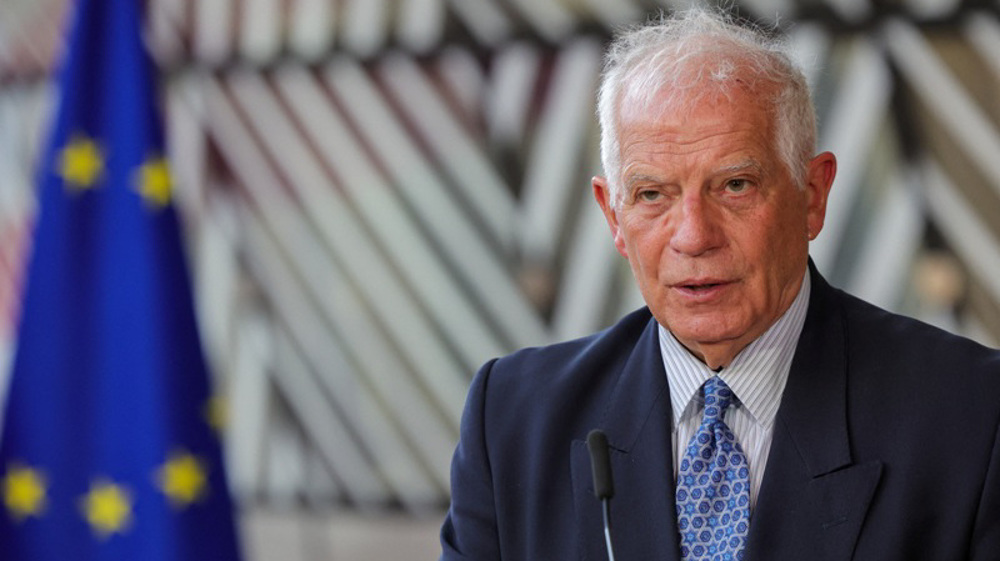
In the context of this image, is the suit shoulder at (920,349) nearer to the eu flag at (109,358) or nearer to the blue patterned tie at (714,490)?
the blue patterned tie at (714,490)

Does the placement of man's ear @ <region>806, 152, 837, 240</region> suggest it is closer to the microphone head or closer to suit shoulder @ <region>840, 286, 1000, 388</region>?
suit shoulder @ <region>840, 286, 1000, 388</region>

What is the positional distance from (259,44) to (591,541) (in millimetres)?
2643

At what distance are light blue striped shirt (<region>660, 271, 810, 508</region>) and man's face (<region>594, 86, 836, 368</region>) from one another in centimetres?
2

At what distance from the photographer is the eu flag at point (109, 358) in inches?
119

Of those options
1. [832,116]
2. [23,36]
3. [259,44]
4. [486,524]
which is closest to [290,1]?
[259,44]

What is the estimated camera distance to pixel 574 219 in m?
3.34

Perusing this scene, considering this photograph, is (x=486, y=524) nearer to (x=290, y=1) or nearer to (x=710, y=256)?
(x=710, y=256)

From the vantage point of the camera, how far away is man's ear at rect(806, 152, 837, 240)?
164cm

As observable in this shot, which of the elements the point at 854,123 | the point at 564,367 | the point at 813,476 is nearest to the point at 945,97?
the point at 854,123

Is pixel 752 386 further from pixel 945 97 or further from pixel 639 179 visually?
pixel 945 97

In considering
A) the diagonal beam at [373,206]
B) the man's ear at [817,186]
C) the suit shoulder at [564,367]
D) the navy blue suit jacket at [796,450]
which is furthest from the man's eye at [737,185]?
the diagonal beam at [373,206]

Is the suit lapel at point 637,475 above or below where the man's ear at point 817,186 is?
below

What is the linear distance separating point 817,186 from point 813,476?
0.38 m

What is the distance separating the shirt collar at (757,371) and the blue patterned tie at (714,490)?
22 mm
